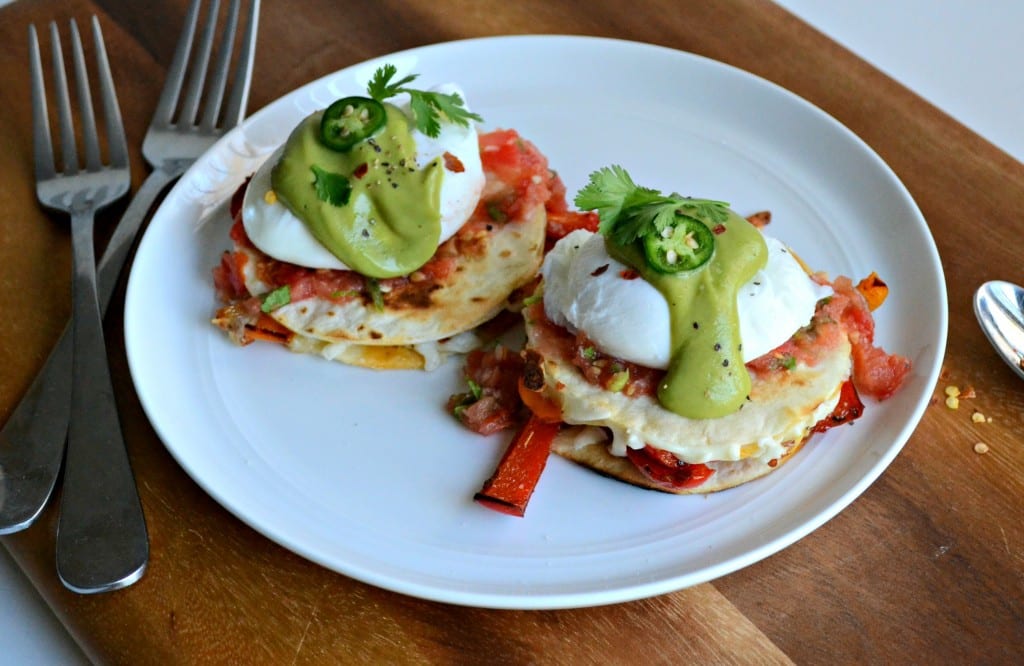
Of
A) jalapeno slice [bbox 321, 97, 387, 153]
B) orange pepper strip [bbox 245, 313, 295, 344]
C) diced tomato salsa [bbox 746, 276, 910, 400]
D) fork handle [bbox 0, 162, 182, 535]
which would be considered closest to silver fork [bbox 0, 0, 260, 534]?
fork handle [bbox 0, 162, 182, 535]

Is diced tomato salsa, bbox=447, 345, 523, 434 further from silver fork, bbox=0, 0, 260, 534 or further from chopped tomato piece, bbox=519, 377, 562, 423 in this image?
silver fork, bbox=0, 0, 260, 534

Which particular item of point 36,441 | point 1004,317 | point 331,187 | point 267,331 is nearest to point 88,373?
point 36,441

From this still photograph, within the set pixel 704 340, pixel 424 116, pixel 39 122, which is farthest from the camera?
pixel 39 122

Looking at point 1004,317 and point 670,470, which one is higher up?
point 1004,317

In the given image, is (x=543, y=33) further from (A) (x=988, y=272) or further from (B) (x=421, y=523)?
(B) (x=421, y=523)

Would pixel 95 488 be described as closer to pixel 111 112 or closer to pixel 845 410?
pixel 111 112

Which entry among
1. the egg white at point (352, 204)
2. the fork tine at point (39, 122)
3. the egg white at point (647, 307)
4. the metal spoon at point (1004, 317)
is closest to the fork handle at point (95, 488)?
the egg white at point (352, 204)

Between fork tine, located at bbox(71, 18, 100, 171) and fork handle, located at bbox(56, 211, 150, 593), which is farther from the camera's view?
fork tine, located at bbox(71, 18, 100, 171)
